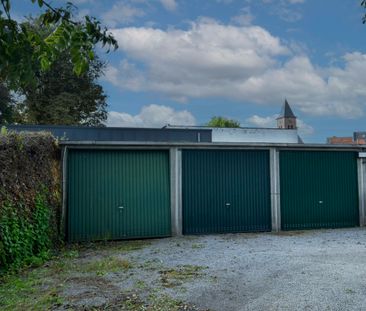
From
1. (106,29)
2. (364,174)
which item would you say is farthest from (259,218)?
(106,29)

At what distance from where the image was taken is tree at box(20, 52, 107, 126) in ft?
89.5

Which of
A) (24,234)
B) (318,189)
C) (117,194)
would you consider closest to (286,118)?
(318,189)

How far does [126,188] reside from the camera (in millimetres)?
10211

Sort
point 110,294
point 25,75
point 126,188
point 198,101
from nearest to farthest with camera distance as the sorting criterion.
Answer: point 25,75, point 110,294, point 126,188, point 198,101

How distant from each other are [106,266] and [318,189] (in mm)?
7101

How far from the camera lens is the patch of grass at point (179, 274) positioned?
5.64 m

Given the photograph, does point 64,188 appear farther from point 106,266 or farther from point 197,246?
point 197,246

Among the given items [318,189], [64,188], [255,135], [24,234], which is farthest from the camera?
[255,135]

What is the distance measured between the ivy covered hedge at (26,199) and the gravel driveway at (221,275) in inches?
32.1

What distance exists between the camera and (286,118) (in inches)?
2625

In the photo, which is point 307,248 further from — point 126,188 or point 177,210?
point 126,188

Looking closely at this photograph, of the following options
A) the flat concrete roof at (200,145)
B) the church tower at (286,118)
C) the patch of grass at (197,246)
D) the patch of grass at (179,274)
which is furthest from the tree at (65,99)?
the church tower at (286,118)

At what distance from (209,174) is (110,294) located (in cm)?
607

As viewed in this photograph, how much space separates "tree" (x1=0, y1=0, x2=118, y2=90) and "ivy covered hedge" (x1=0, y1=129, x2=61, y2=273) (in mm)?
4697
